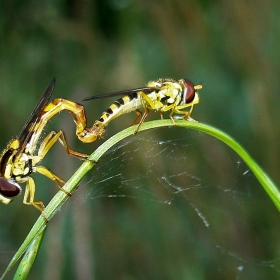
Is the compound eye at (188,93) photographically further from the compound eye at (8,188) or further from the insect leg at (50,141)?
the compound eye at (8,188)

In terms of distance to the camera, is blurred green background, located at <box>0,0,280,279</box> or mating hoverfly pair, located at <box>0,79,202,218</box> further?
blurred green background, located at <box>0,0,280,279</box>

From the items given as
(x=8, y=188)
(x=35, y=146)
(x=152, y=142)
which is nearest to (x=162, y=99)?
(x=35, y=146)

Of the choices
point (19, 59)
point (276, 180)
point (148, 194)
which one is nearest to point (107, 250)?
point (148, 194)

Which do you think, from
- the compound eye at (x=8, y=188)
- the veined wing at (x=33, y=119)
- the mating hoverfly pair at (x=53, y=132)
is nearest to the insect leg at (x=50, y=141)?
the mating hoverfly pair at (x=53, y=132)

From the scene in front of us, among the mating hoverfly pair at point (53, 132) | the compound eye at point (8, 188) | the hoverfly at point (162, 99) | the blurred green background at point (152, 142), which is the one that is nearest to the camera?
the compound eye at point (8, 188)

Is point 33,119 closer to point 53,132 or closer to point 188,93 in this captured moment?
point 53,132

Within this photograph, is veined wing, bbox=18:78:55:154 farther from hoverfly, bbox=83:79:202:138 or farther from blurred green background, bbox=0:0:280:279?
blurred green background, bbox=0:0:280:279

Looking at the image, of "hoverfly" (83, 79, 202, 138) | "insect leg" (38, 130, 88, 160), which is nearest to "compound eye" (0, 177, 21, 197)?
"insect leg" (38, 130, 88, 160)

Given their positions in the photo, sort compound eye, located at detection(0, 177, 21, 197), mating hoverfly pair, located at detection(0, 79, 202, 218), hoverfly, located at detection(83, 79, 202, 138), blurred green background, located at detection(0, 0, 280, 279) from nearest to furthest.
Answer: compound eye, located at detection(0, 177, 21, 197) < mating hoverfly pair, located at detection(0, 79, 202, 218) < hoverfly, located at detection(83, 79, 202, 138) < blurred green background, located at detection(0, 0, 280, 279)
